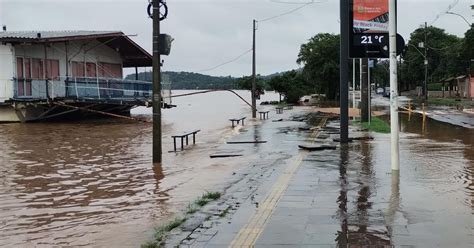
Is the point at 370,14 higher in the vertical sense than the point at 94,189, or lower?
higher

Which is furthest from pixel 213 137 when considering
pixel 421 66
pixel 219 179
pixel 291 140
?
pixel 421 66

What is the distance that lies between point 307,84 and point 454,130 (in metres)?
56.8

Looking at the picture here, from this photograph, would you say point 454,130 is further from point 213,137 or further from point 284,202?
point 284,202

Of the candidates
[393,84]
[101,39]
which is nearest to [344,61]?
[393,84]

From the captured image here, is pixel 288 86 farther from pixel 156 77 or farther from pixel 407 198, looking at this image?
pixel 407 198

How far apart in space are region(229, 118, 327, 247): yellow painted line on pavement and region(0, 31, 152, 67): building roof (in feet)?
87.3

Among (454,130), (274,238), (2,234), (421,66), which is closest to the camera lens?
(274,238)

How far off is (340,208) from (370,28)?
7920mm

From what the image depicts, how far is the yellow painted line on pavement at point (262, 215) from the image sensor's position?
6.20m

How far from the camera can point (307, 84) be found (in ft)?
258

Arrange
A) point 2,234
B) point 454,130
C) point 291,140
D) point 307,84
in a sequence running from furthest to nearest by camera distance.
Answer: point 307,84 < point 454,130 < point 291,140 < point 2,234

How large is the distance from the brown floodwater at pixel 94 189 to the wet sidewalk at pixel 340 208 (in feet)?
3.42

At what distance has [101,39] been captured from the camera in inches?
1651

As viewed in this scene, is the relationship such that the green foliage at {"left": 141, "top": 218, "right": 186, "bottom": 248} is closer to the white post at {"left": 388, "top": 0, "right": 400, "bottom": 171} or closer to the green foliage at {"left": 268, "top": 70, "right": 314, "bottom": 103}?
the white post at {"left": 388, "top": 0, "right": 400, "bottom": 171}
